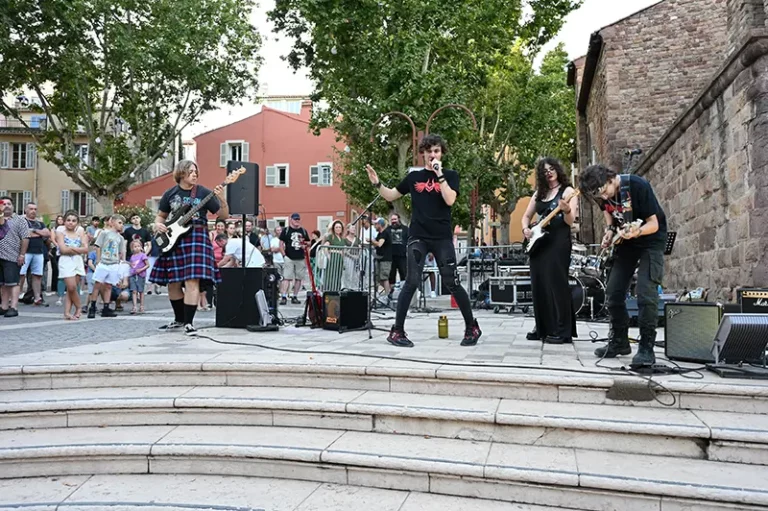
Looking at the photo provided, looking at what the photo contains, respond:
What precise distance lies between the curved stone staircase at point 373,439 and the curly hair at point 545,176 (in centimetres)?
246

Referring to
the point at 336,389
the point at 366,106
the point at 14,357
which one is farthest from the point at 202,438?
the point at 366,106

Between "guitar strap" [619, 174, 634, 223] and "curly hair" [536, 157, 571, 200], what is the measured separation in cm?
132

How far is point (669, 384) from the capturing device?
4.10m

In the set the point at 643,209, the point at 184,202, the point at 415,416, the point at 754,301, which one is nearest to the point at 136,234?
the point at 184,202

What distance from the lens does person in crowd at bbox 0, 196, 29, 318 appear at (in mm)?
10750

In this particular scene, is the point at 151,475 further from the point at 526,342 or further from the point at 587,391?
the point at 526,342

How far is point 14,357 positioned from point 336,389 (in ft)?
9.98

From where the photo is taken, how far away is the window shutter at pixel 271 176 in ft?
139

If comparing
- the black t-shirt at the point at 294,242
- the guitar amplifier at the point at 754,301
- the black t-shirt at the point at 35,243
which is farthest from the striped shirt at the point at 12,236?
the guitar amplifier at the point at 754,301

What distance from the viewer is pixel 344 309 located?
7734mm

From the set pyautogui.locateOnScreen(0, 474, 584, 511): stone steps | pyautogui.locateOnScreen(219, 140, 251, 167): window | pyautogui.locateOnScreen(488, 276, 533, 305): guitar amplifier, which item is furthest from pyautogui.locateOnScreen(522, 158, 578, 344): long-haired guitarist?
pyautogui.locateOnScreen(219, 140, 251, 167): window

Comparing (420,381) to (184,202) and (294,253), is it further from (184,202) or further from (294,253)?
(294,253)

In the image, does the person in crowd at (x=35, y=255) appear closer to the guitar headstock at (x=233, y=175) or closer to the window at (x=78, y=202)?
the guitar headstock at (x=233, y=175)

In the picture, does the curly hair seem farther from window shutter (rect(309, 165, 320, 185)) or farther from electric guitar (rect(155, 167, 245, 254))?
window shutter (rect(309, 165, 320, 185))
